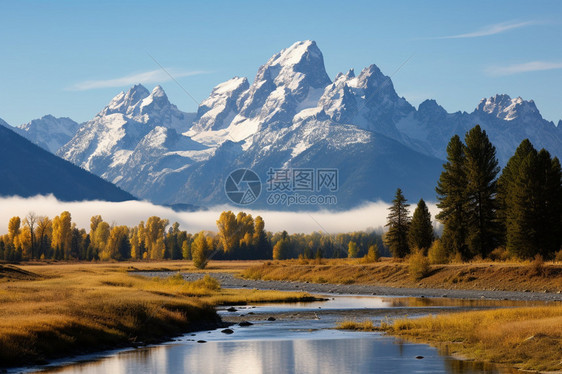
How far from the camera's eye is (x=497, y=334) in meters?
45.8

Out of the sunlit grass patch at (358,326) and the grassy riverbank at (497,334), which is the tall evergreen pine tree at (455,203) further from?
the sunlit grass patch at (358,326)

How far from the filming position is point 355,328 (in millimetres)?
58250

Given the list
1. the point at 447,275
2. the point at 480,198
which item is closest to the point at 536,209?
the point at 480,198

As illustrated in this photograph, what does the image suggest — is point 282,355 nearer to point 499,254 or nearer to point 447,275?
point 447,275

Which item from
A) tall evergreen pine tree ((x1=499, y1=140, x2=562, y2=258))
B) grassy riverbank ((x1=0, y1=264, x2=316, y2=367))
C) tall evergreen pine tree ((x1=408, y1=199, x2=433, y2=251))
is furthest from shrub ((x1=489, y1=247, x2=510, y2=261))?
grassy riverbank ((x1=0, y1=264, x2=316, y2=367))

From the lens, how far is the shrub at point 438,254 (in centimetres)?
11294

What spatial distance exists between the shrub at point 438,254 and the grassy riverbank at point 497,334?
54218 millimetres

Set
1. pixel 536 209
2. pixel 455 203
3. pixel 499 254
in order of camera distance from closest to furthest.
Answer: pixel 536 209 → pixel 499 254 → pixel 455 203

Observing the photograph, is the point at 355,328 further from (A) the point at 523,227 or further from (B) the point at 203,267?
(B) the point at 203,267

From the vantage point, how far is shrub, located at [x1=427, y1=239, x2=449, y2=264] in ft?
371

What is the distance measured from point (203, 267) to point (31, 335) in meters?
150

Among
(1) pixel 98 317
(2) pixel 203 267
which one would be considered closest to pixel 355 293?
(1) pixel 98 317

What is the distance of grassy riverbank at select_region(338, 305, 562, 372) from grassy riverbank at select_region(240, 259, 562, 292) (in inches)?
1354

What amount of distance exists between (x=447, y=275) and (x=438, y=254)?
33.0 ft
